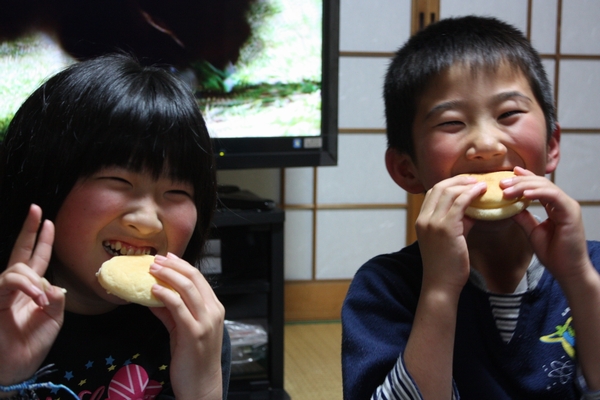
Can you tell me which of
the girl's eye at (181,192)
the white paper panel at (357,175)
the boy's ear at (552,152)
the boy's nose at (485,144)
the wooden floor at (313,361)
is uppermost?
the boy's nose at (485,144)

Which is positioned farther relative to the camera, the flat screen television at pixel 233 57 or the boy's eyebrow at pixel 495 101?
the flat screen television at pixel 233 57

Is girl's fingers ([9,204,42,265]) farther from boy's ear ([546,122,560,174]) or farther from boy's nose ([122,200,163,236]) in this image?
boy's ear ([546,122,560,174])

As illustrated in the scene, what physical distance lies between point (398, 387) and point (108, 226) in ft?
1.68

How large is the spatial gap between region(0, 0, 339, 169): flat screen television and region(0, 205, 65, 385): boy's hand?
1429 millimetres

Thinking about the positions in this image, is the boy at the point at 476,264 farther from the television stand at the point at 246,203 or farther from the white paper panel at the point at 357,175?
the white paper panel at the point at 357,175

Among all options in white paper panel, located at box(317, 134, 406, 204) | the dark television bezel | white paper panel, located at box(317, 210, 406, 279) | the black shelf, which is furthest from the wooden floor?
the dark television bezel

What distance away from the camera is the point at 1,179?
102 cm

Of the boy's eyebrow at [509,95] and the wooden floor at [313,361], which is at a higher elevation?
the boy's eyebrow at [509,95]

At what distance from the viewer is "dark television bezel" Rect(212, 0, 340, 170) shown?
230cm

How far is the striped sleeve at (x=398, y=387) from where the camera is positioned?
3.06 feet

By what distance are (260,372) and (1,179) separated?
142 centimetres

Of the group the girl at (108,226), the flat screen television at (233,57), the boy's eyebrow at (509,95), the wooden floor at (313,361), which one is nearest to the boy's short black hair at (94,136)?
the girl at (108,226)

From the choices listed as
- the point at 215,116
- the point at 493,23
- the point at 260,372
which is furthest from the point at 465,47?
the point at 260,372

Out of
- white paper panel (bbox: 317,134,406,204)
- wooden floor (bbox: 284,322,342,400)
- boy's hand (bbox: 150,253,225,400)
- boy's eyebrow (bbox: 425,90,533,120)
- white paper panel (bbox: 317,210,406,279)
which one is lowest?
wooden floor (bbox: 284,322,342,400)
